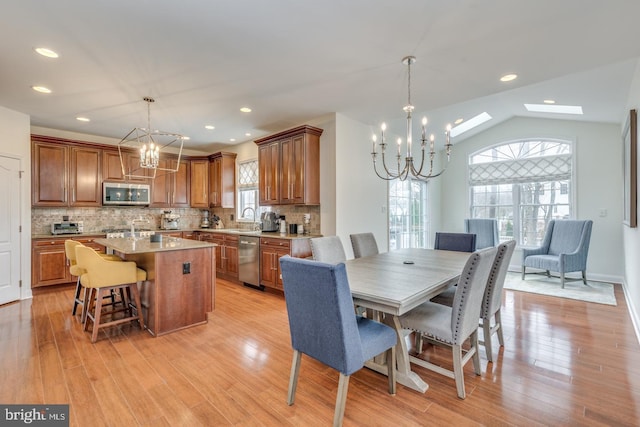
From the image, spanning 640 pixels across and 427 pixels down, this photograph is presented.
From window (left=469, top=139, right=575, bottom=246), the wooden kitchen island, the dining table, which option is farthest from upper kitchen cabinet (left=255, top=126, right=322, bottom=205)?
window (left=469, top=139, right=575, bottom=246)

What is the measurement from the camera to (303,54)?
111 inches

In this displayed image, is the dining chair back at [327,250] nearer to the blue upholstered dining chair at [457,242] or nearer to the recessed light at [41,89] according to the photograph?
the blue upholstered dining chair at [457,242]

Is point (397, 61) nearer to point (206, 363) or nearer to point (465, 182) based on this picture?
point (206, 363)

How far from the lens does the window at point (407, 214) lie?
5.97 m

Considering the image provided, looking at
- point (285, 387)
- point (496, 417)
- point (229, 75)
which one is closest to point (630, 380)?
point (496, 417)

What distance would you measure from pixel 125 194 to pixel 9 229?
1.76 meters

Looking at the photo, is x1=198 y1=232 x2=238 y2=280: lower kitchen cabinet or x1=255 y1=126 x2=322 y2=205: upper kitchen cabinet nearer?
x1=255 y1=126 x2=322 y2=205: upper kitchen cabinet

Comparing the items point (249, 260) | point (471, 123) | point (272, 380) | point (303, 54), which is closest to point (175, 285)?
point (272, 380)

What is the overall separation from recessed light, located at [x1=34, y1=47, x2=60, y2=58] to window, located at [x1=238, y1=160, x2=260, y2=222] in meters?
3.64

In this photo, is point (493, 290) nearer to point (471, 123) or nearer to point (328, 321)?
point (328, 321)

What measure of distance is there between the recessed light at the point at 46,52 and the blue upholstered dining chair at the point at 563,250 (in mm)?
6907

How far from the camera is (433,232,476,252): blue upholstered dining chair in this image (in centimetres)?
391

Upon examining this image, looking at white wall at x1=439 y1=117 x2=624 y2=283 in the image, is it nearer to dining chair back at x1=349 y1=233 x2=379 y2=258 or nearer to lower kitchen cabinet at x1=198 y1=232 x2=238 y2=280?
dining chair back at x1=349 y1=233 x2=379 y2=258

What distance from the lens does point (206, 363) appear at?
256 centimetres
